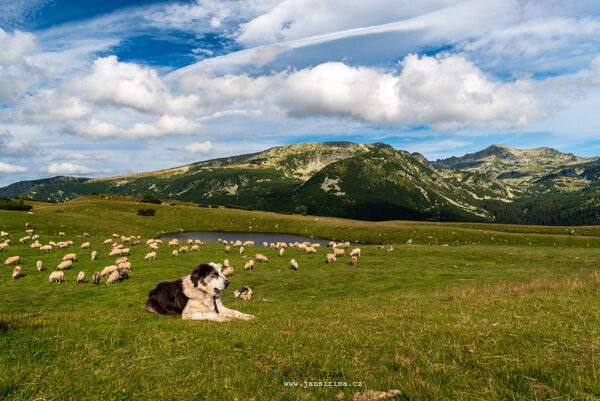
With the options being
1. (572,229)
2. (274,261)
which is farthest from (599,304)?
(572,229)

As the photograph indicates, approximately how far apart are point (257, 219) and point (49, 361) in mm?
102041

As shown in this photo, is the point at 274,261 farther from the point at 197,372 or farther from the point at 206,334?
the point at 197,372

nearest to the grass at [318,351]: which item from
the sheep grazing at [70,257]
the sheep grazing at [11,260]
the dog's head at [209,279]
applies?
the dog's head at [209,279]

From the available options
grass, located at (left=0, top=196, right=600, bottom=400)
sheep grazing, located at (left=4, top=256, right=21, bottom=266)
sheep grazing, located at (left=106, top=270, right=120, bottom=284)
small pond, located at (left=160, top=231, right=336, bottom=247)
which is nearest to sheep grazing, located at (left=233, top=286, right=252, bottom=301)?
grass, located at (left=0, top=196, right=600, bottom=400)

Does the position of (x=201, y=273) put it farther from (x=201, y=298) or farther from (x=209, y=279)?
(x=201, y=298)

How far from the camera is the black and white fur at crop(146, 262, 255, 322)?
1215 centimetres

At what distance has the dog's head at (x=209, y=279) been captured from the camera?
40.1 ft

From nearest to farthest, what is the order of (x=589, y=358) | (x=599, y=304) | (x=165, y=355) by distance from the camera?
(x=589, y=358), (x=165, y=355), (x=599, y=304)

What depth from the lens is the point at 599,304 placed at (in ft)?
38.4

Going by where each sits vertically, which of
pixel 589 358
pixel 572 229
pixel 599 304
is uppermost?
pixel 589 358

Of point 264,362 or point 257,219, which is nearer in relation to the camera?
point 264,362

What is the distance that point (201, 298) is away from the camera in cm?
1252

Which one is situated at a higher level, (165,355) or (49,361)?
(49,361)

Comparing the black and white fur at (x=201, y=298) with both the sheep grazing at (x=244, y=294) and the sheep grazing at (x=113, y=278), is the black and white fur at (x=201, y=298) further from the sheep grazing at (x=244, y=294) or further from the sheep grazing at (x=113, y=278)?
the sheep grazing at (x=113, y=278)
